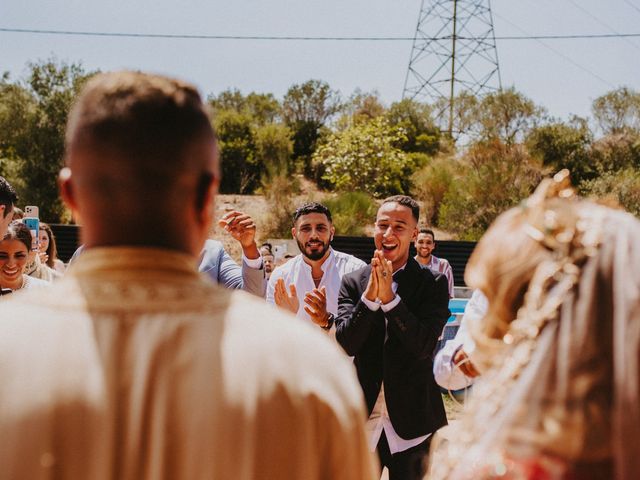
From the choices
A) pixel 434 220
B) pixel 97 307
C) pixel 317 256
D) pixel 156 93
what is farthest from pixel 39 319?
pixel 434 220

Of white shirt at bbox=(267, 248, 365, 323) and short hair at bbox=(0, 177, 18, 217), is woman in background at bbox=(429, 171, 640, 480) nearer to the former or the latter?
short hair at bbox=(0, 177, 18, 217)

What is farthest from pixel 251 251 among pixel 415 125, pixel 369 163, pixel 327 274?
pixel 415 125

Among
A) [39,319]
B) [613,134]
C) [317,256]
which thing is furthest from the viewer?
[613,134]

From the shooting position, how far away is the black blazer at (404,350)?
373 centimetres

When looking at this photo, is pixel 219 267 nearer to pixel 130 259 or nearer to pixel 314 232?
pixel 314 232

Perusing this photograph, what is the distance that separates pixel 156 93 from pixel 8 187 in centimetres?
297

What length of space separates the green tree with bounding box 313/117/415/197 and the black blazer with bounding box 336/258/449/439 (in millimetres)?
23002

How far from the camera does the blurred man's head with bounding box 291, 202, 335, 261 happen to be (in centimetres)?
528

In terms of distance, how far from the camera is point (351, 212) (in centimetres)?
2277

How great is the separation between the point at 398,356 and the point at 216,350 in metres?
2.79

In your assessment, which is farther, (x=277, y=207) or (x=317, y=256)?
(x=277, y=207)

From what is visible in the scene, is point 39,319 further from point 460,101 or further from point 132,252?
point 460,101

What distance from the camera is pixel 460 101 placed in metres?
32.2

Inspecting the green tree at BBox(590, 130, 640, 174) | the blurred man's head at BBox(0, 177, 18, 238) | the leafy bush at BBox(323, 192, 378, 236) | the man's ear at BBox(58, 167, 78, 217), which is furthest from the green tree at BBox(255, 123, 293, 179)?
the man's ear at BBox(58, 167, 78, 217)
